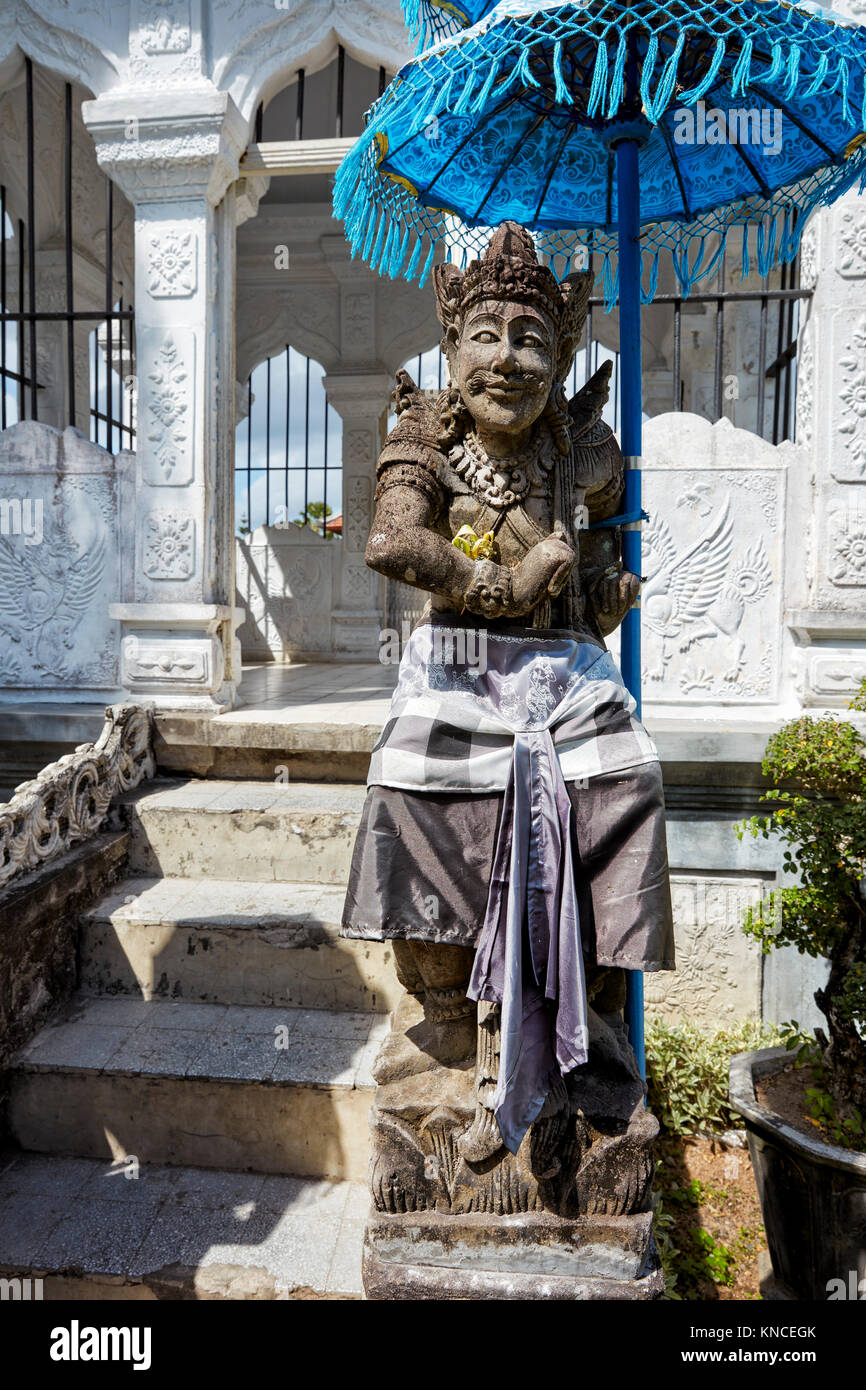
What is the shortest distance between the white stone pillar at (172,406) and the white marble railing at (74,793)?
0.45 metres

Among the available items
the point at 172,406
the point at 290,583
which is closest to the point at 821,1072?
the point at 172,406

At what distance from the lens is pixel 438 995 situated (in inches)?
87.4

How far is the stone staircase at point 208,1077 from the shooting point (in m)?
2.48

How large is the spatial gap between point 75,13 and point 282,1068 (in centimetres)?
529

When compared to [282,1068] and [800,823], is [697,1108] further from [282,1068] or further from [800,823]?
[282,1068]

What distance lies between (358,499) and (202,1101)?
847 centimetres

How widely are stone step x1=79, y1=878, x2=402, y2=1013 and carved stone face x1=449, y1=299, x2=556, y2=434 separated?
78.5 inches

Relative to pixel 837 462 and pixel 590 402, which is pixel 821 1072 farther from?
pixel 837 462

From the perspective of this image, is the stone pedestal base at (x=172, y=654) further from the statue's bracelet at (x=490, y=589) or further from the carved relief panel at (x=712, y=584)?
the statue's bracelet at (x=490, y=589)

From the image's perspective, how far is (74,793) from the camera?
12.0ft

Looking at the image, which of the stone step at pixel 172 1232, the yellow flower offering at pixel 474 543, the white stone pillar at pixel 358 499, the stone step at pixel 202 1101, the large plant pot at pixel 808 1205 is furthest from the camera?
the white stone pillar at pixel 358 499

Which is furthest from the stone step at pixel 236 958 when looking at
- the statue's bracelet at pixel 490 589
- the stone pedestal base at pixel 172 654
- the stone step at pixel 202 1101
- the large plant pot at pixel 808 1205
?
the statue's bracelet at pixel 490 589

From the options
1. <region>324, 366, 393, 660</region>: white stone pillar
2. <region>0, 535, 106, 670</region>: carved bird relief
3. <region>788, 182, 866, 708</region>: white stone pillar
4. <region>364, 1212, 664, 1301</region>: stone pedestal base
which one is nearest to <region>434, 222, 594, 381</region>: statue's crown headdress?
<region>364, 1212, 664, 1301</region>: stone pedestal base

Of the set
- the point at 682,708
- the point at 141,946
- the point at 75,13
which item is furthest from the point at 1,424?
the point at 682,708
